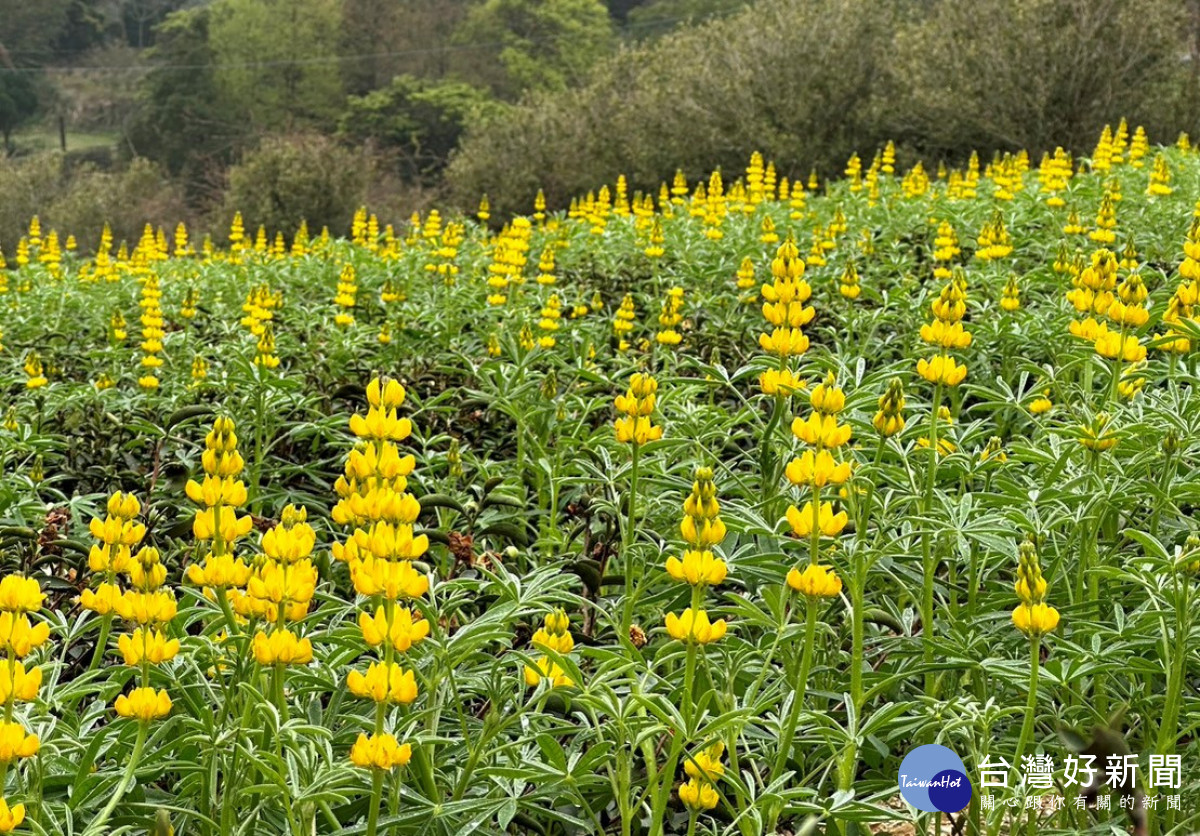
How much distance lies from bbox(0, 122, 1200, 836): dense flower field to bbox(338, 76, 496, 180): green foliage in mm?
36530

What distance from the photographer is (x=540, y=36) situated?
44344mm

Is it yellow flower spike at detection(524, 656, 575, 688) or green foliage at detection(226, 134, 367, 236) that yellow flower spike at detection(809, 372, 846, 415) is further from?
green foliage at detection(226, 134, 367, 236)

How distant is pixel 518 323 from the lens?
18.1 feet

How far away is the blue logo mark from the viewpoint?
209 cm

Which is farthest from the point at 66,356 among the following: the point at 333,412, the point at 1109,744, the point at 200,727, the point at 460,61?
the point at 460,61

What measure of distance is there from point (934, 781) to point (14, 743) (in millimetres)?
1482

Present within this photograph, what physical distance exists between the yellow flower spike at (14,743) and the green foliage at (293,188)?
26.7 meters

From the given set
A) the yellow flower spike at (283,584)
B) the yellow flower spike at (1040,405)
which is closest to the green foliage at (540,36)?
the yellow flower spike at (1040,405)

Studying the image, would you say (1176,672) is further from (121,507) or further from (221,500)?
(121,507)

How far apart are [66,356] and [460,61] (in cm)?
4128

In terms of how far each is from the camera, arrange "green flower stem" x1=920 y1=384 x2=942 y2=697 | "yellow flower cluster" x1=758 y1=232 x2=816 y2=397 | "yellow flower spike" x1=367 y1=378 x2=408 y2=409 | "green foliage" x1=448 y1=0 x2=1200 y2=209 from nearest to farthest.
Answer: "yellow flower spike" x1=367 y1=378 x2=408 y2=409 → "green flower stem" x1=920 y1=384 x2=942 y2=697 → "yellow flower cluster" x1=758 y1=232 x2=816 y2=397 → "green foliage" x1=448 y1=0 x2=1200 y2=209

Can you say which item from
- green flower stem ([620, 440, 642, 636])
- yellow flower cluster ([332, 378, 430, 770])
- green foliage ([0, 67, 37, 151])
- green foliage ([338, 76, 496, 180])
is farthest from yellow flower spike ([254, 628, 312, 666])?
green foliage ([0, 67, 37, 151])

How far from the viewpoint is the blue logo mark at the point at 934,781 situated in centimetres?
209

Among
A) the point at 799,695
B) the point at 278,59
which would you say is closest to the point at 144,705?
the point at 799,695
